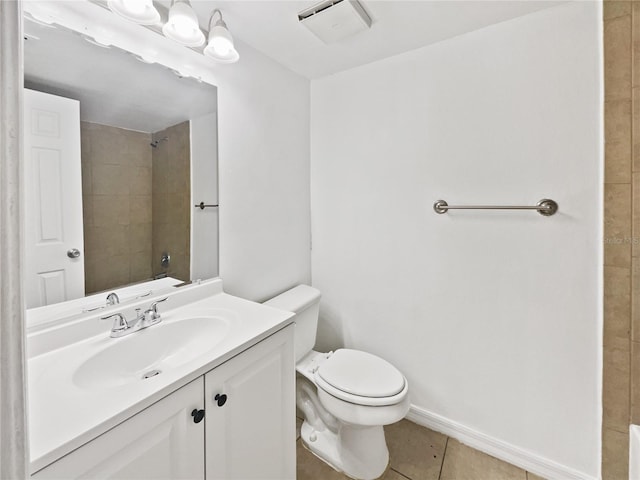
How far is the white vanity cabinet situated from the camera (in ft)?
1.92

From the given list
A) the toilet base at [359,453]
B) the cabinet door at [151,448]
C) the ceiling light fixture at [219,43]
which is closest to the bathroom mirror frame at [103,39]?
the ceiling light fixture at [219,43]

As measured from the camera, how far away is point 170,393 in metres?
0.68

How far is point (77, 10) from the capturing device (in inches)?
35.3

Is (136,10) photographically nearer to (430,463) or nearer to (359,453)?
(359,453)

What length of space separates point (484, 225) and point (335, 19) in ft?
3.81

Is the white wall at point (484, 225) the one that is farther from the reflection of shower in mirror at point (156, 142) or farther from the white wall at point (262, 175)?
the reflection of shower in mirror at point (156, 142)

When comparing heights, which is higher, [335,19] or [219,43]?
[335,19]

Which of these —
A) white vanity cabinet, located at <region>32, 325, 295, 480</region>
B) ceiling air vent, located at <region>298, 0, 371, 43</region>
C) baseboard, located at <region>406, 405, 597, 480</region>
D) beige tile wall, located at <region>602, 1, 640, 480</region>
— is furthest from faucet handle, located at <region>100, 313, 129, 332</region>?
beige tile wall, located at <region>602, 1, 640, 480</region>

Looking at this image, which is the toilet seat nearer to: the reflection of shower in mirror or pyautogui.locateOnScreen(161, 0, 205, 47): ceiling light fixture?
the reflection of shower in mirror

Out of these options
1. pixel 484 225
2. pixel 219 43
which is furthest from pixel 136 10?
pixel 484 225

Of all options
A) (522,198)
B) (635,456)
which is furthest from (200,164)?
(635,456)

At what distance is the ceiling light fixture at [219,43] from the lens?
1100mm

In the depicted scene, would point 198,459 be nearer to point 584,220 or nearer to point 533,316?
point 533,316

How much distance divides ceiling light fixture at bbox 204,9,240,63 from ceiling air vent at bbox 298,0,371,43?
34cm
